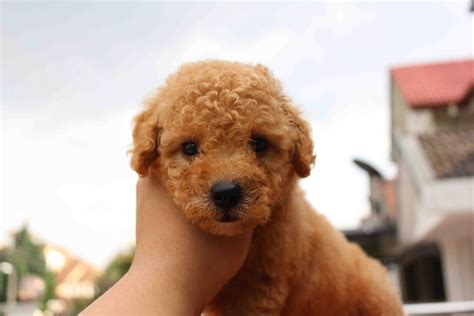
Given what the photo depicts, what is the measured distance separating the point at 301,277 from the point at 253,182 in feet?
1.74

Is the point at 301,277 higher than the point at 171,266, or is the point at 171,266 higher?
the point at 171,266

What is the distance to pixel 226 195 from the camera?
1438 millimetres

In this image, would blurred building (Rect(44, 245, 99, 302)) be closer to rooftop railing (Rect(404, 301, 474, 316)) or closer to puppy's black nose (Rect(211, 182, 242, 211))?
rooftop railing (Rect(404, 301, 474, 316))

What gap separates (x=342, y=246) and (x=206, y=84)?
92 cm

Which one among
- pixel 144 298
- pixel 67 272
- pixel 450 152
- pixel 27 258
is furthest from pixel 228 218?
pixel 27 258

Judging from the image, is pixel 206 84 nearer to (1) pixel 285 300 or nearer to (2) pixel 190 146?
(2) pixel 190 146

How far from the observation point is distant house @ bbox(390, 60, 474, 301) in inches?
342

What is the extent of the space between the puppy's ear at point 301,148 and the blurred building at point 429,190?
750 centimetres

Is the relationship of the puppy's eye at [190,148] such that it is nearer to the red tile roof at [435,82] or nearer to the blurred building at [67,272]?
the red tile roof at [435,82]

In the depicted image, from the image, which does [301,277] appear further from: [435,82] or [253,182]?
[435,82]

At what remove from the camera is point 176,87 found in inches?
65.7

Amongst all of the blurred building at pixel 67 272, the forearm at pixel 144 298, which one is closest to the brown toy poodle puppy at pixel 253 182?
the forearm at pixel 144 298

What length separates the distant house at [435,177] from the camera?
342 inches

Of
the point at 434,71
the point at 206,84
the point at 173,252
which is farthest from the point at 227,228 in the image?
the point at 434,71
